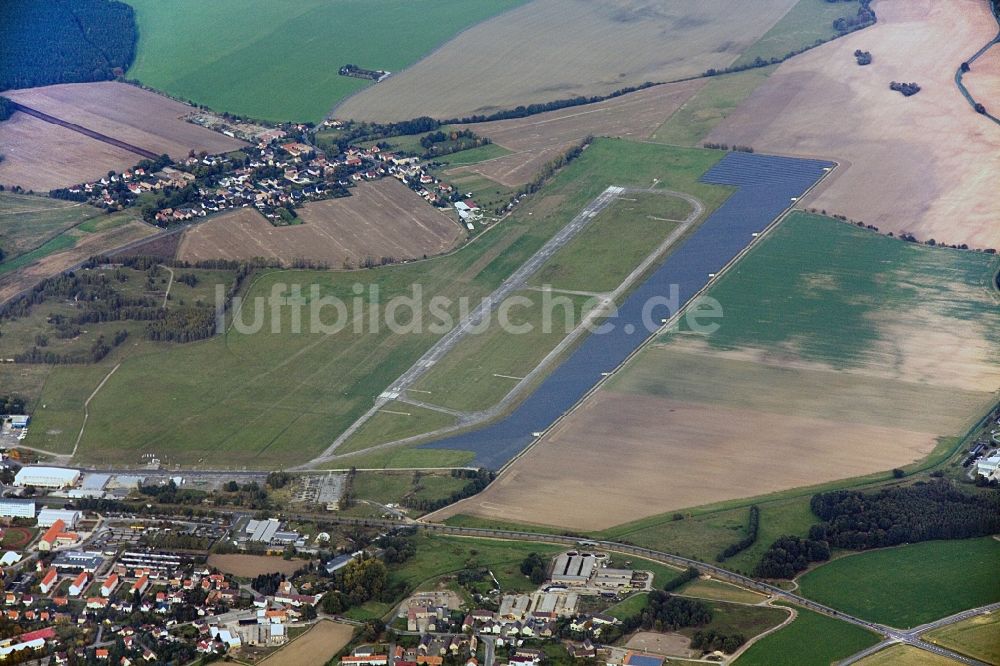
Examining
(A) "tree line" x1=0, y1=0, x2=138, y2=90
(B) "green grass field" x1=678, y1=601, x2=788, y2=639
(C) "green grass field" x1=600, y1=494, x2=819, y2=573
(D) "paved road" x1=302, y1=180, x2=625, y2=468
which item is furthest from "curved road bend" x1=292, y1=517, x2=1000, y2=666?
(A) "tree line" x1=0, y1=0, x2=138, y2=90

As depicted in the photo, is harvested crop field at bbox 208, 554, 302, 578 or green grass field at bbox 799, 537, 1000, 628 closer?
green grass field at bbox 799, 537, 1000, 628

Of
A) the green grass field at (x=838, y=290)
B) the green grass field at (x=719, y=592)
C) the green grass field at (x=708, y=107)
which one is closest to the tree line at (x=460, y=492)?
the green grass field at (x=719, y=592)

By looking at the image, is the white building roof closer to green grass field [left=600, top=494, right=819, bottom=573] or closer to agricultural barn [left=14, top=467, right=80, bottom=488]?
agricultural barn [left=14, top=467, right=80, bottom=488]

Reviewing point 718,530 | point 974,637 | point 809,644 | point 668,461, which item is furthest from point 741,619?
point 668,461

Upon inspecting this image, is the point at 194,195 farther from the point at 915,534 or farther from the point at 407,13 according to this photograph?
the point at 915,534

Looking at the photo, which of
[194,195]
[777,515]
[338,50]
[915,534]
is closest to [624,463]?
[777,515]
